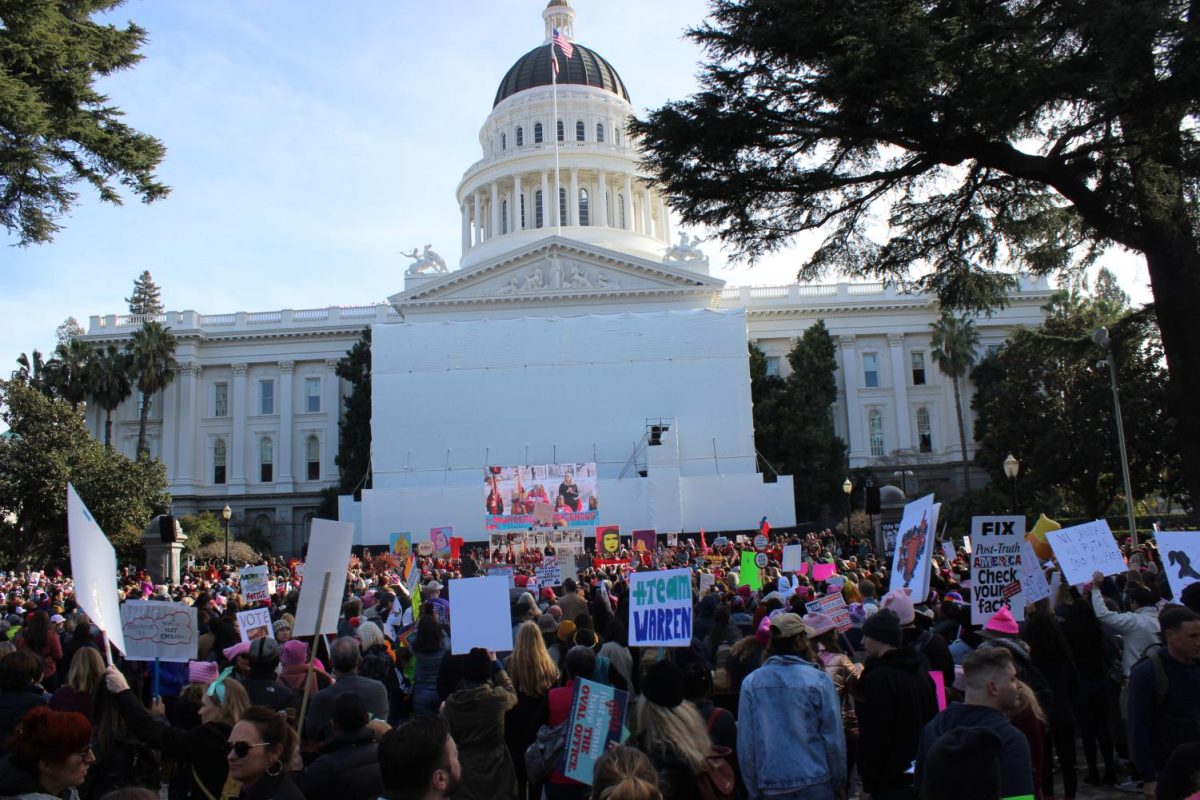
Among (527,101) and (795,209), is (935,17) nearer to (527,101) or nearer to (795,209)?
(795,209)

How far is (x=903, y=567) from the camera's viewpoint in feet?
26.8

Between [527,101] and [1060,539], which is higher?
[527,101]

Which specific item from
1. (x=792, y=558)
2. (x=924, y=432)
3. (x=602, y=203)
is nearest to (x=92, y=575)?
(x=792, y=558)

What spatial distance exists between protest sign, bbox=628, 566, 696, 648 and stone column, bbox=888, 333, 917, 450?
59365 millimetres

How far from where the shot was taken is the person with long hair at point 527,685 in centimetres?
676

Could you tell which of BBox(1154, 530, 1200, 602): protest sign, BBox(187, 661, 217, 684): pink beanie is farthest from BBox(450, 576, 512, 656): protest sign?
BBox(1154, 530, 1200, 602): protest sign

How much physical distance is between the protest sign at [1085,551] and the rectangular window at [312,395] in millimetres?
62971

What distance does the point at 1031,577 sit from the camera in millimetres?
A: 8781

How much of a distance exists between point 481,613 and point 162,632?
2342 millimetres

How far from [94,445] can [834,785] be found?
42.8m

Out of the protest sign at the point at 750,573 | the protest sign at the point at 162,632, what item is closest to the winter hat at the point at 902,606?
the protest sign at the point at 162,632

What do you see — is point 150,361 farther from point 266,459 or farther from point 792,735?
point 792,735

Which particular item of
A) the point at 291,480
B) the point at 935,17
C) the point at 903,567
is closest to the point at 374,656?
the point at 903,567

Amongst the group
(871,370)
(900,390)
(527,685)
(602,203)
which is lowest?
(527,685)
